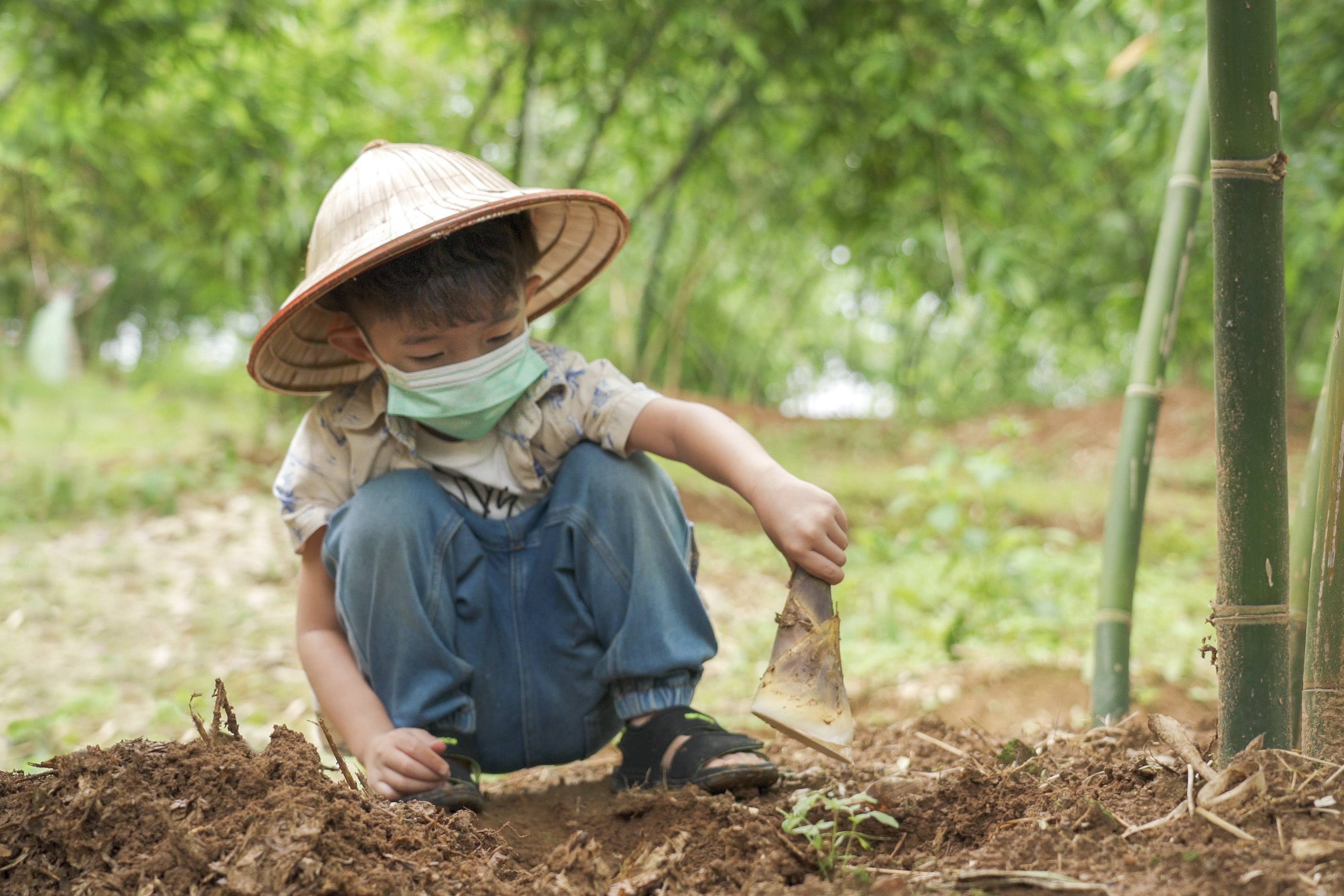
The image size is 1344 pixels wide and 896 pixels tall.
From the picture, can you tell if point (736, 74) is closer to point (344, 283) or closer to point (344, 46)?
point (344, 46)

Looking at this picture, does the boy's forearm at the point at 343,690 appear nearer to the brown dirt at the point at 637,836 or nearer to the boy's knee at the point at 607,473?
the brown dirt at the point at 637,836

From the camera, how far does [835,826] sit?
1168 millimetres

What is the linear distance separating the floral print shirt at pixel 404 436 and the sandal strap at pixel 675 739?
0.44 meters

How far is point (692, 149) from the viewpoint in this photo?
544 centimetres

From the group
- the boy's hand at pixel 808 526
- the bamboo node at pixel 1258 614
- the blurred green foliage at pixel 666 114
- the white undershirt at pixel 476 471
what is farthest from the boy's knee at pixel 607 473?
the blurred green foliage at pixel 666 114

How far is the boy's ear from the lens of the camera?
162 cm

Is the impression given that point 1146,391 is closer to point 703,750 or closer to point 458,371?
point 703,750

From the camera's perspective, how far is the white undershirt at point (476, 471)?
168 centimetres

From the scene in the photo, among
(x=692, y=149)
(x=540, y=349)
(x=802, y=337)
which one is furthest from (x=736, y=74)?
(x=802, y=337)

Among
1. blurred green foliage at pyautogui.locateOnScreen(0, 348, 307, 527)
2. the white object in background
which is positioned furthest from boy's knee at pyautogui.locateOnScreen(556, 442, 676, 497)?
the white object in background

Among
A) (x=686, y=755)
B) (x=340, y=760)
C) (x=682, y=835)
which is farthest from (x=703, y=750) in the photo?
(x=340, y=760)

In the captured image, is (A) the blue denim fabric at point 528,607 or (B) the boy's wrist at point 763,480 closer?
(B) the boy's wrist at point 763,480

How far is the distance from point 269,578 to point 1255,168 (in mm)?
3471

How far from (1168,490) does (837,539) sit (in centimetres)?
626
